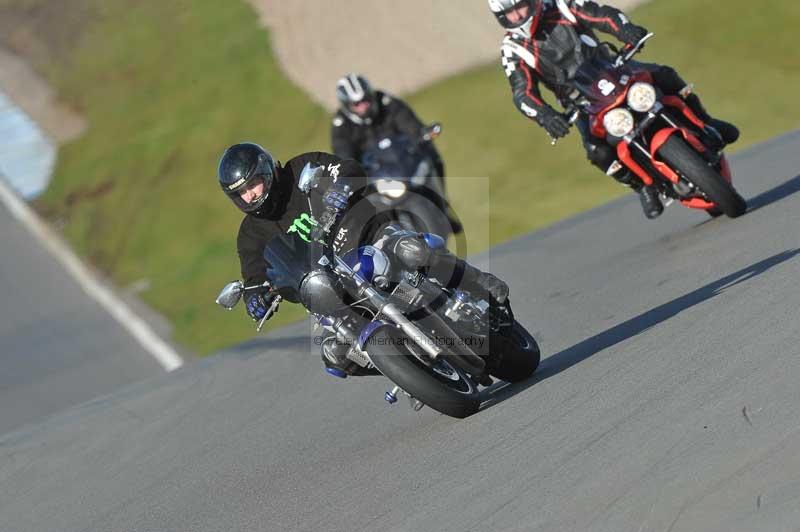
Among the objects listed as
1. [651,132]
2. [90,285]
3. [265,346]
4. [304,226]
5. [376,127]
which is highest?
[304,226]

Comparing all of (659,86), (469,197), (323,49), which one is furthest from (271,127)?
(659,86)

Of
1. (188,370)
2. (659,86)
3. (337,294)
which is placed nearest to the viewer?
(337,294)

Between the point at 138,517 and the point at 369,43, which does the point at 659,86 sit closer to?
the point at 138,517

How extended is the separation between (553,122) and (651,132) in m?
0.76

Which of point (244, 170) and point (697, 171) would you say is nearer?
point (244, 170)

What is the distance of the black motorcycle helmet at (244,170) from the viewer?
6531 millimetres

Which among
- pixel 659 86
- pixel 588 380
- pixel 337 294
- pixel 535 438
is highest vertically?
pixel 337 294

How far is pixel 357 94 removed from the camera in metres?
14.4

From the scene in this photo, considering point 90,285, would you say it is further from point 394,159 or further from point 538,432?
point 538,432

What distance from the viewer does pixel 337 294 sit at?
20.5ft

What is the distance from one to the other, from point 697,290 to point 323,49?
735 inches

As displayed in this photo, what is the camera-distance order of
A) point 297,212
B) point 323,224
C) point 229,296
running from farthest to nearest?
point 297,212, point 323,224, point 229,296

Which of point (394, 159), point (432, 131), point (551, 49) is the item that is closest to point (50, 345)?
point (394, 159)

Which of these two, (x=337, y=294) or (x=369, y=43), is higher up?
(x=337, y=294)
